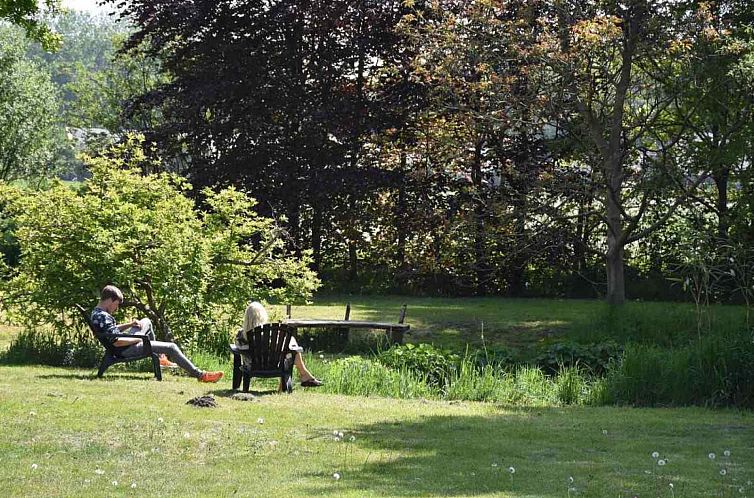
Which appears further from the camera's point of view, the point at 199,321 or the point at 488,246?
the point at 488,246

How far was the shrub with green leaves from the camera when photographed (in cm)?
1363

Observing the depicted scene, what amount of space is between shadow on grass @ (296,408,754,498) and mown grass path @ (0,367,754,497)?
1cm

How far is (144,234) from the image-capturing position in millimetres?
13703

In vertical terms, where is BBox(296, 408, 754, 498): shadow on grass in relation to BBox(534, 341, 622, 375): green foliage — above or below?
below

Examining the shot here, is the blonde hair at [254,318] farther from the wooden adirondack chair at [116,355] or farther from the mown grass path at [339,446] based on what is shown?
the wooden adirondack chair at [116,355]

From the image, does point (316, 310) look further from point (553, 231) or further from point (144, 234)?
point (144, 234)

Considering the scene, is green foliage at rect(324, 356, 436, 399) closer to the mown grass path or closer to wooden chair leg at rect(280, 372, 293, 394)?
wooden chair leg at rect(280, 372, 293, 394)

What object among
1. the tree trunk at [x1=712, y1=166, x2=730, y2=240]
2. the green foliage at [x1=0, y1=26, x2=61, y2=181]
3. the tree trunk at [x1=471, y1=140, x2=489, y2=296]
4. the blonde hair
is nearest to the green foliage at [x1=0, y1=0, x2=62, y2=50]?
the blonde hair

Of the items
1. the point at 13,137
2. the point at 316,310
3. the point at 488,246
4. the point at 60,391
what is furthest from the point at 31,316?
the point at 13,137

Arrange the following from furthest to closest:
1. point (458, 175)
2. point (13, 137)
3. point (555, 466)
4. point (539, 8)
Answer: point (13, 137), point (458, 175), point (539, 8), point (555, 466)

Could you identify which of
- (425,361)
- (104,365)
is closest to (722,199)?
(425,361)

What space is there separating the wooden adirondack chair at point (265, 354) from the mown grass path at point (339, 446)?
0.33 meters

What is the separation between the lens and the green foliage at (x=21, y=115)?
39.8m

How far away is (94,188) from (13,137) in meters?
27.7
